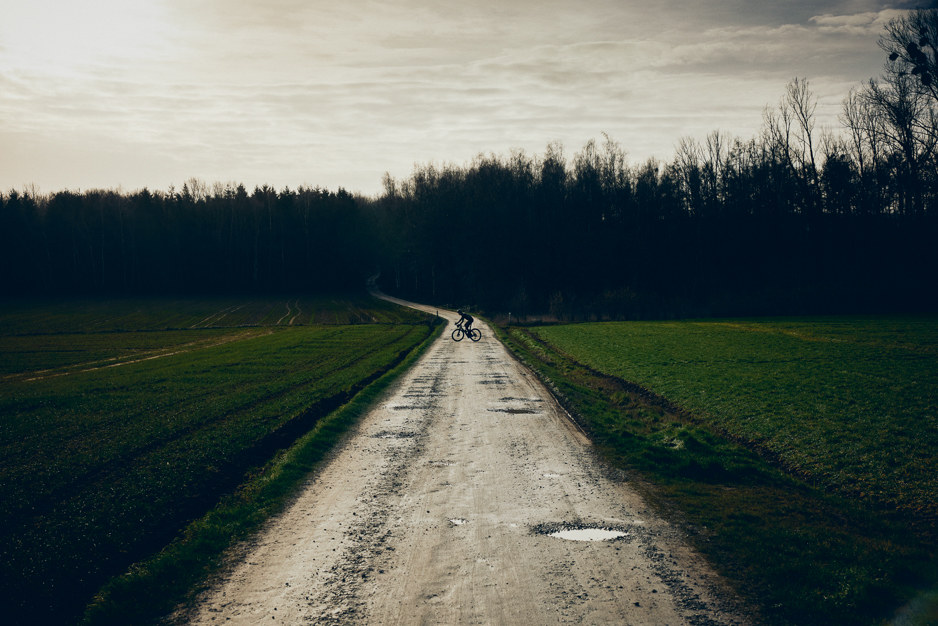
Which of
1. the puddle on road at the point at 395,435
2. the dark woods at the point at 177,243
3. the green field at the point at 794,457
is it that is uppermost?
the dark woods at the point at 177,243

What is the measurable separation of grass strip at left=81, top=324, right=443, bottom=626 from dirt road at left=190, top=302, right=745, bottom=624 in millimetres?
370

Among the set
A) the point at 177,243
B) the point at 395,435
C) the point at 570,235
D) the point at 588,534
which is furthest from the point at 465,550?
the point at 177,243

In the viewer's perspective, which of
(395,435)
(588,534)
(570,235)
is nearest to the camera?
(588,534)

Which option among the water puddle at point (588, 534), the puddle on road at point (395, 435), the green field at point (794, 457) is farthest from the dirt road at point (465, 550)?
the green field at point (794, 457)

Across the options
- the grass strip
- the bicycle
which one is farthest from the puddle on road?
the bicycle

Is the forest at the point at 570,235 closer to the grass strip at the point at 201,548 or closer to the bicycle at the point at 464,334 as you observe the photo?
the bicycle at the point at 464,334

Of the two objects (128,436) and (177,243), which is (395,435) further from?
(177,243)

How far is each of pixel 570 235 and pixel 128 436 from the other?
258ft

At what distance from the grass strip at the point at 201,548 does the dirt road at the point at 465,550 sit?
0.37 metres

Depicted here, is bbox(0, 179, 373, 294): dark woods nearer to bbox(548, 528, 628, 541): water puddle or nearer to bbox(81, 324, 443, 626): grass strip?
bbox(81, 324, 443, 626): grass strip

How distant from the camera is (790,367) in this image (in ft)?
69.3

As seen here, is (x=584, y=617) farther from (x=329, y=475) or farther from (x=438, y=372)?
(x=438, y=372)

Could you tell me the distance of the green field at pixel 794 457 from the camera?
6.32m

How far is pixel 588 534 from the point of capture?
7570mm
